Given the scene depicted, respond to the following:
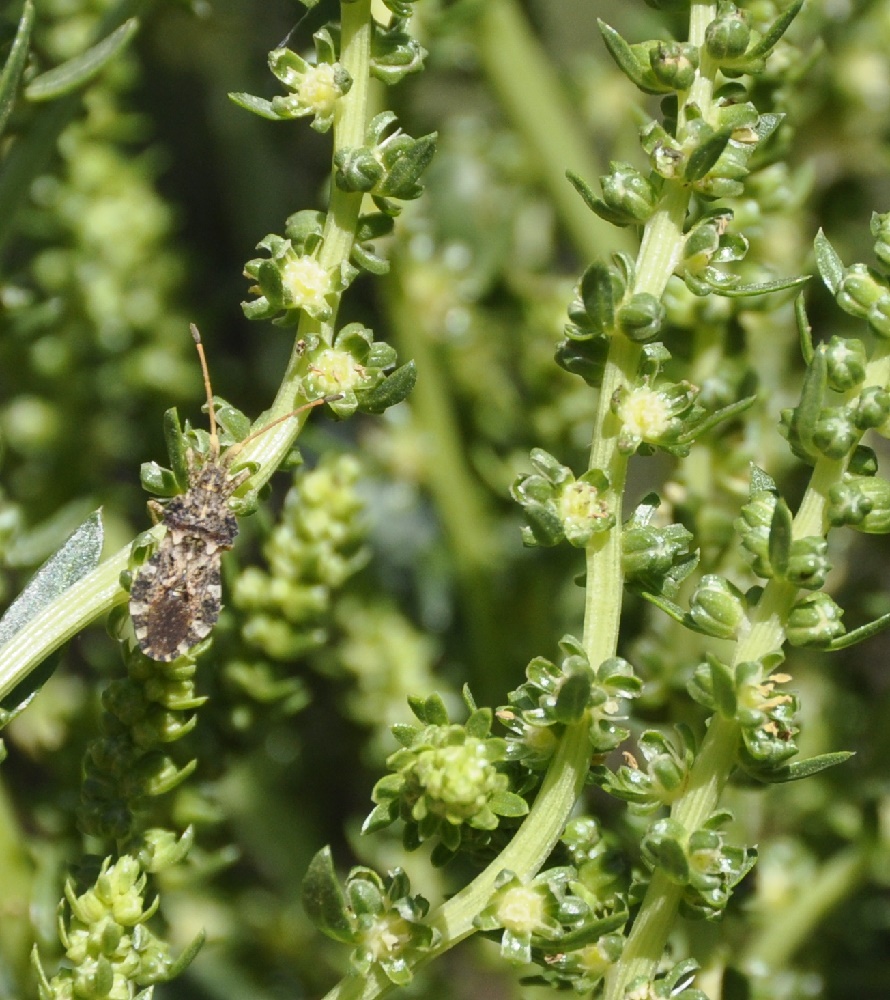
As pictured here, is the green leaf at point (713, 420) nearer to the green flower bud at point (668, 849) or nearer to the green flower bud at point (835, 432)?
the green flower bud at point (835, 432)

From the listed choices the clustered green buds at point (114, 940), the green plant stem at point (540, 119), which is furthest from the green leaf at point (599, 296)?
the green plant stem at point (540, 119)

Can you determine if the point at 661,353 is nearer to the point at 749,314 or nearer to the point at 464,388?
the point at 749,314

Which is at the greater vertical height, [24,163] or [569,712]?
[24,163]

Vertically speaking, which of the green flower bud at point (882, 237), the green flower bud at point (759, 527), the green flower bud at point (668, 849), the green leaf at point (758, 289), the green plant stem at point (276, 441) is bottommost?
the green flower bud at point (668, 849)

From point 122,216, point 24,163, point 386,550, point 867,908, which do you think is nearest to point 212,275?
point 122,216

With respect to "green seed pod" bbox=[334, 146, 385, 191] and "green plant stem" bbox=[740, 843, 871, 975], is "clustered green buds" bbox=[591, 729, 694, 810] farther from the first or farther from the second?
"green plant stem" bbox=[740, 843, 871, 975]

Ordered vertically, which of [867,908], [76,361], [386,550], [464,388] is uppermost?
[76,361]

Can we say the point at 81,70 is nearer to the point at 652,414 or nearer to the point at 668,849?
the point at 652,414
